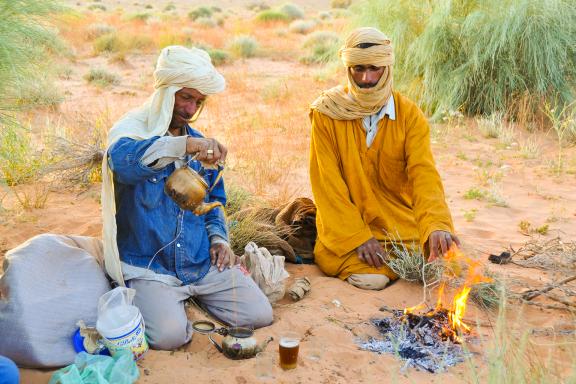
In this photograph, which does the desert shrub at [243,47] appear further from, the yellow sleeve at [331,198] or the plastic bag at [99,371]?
the plastic bag at [99,371]

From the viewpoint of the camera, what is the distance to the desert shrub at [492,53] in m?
8.65

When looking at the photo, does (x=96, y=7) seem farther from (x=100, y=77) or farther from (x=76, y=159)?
(x=76, y=159)

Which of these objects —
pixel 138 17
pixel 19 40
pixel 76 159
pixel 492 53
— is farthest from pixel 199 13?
pixel 19 40

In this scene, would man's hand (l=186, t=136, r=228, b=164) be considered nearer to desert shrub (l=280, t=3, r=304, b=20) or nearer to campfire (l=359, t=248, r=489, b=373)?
campfire (l=359, t=248, r=489, b=373)

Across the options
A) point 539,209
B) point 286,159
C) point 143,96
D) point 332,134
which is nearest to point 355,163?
point 332,134

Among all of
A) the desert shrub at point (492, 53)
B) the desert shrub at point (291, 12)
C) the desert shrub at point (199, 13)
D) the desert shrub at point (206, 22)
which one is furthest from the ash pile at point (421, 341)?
the desert shrub at point (291, 12)

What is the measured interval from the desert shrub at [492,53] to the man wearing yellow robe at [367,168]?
463cm

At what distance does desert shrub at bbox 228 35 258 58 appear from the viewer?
1709cm

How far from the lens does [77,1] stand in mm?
34531

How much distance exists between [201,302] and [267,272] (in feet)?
1.49

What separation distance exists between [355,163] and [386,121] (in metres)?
0.36

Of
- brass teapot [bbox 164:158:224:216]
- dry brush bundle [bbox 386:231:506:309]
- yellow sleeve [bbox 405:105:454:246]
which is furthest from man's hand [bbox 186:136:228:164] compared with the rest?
yellow sleeve [bbox 405:105:454:246]

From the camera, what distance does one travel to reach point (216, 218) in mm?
3967

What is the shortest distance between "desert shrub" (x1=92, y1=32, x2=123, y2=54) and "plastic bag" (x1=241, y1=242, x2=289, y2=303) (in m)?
13.6
